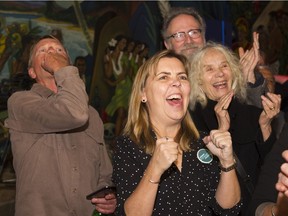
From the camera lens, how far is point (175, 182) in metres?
2.06

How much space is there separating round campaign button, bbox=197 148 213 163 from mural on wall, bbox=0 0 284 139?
2.14 metres

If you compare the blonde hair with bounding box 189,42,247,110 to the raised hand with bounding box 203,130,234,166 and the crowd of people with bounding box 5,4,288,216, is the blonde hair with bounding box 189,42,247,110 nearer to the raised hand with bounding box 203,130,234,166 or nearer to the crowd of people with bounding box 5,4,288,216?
the crowd of people with bounding box 5,4,288,216

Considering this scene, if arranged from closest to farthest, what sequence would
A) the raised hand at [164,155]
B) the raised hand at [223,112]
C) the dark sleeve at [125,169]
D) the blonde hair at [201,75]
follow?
the raised hand at [164,155] → the dark sleeve at [125,169] → the raised hand at [223,112] → the blonde hair at [201,75]

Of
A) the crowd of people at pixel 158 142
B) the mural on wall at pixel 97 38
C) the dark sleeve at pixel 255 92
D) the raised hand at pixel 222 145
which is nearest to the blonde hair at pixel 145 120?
the crowd of people at pixel 158 142

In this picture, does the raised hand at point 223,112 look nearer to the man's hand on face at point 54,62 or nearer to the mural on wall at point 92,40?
the man's hand on face at point 54,62

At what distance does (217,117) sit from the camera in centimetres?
265

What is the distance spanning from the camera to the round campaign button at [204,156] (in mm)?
2186

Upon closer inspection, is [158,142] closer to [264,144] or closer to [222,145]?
[222,145]

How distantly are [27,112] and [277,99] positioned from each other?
1515mm

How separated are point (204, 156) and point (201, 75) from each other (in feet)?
2.67

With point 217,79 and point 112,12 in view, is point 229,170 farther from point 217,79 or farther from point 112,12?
point 112,12

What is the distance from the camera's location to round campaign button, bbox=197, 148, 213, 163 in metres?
2.19

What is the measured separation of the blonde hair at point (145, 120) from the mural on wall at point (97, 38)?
186 centimetres

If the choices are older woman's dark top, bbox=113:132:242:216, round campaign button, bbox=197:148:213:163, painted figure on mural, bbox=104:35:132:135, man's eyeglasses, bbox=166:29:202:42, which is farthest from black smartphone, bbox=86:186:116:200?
painted figure on mural, bbox=104:35:132:135
